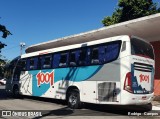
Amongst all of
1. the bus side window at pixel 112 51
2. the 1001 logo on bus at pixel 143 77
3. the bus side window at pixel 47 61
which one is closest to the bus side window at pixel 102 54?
the bus side window at pixel 112 51

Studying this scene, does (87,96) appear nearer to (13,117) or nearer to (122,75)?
(122,75)

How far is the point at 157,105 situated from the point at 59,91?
535cm

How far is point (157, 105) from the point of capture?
16391mm

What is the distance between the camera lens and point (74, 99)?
15.3 m

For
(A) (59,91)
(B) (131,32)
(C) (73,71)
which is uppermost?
(B) (131,32)

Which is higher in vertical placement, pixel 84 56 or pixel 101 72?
pixel 84 56

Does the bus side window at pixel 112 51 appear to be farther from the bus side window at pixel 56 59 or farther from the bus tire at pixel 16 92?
the bus tire at pixel 16 92

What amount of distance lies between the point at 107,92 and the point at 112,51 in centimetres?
181

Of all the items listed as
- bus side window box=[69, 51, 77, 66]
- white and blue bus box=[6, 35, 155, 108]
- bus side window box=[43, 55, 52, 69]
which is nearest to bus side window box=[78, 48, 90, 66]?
white and blue bus box=[6, 35, 155, 108]

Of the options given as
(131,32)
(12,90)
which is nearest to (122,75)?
(131,32)

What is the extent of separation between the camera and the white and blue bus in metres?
12.7

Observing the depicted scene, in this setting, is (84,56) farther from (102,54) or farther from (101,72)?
(101,72)

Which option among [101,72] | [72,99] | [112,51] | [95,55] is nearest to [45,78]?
[72,99]

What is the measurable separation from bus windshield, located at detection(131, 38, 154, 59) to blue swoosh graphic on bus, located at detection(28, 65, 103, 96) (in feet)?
5.69
